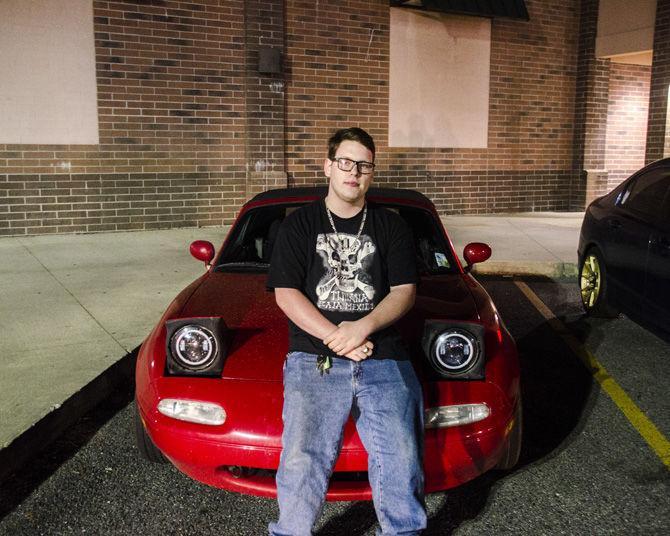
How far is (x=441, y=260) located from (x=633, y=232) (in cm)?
221

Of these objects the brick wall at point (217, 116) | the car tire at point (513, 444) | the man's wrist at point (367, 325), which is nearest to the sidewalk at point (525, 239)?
the brick wall at point (217, 116)

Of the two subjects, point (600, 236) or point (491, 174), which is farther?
point (491, 174)

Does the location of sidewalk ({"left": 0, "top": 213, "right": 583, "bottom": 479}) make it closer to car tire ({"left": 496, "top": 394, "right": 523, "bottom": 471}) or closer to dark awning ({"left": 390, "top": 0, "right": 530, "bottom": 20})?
car tire ({"left": 496, "top": 394, "right": 523, "bottom": 471})

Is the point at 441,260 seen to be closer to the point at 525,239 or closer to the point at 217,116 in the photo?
the point at 525,239

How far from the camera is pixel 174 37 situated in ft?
36.6

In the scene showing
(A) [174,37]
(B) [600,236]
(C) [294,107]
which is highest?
(A) [174,37]

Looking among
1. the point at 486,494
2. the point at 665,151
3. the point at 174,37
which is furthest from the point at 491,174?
the point at 486,494

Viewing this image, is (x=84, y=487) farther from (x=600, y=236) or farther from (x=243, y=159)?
(x=243, y=159)

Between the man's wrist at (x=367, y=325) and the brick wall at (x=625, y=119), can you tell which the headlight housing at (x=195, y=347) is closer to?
the man's wrist at (x=367, y=325)

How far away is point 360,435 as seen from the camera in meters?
2.76

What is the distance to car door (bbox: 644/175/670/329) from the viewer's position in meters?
5.04

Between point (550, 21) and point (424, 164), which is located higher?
point (550, 21)

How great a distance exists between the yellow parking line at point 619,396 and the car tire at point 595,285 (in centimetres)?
34

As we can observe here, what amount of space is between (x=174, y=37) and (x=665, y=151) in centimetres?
934
